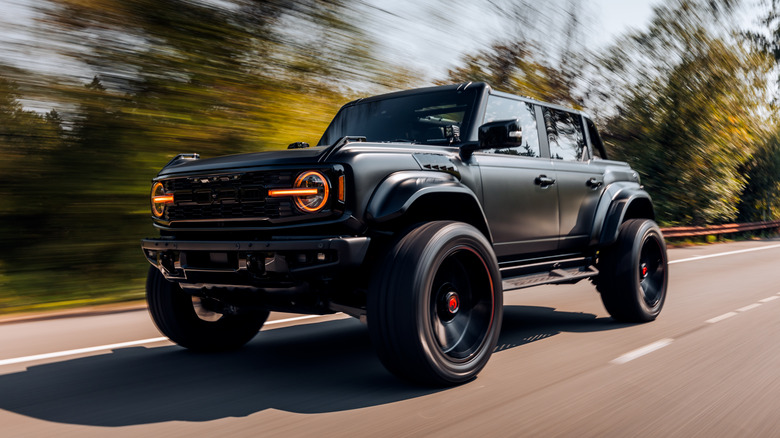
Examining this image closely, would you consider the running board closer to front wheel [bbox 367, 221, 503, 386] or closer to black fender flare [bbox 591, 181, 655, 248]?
black fender flare [bbox 591, 181, 655, 248]

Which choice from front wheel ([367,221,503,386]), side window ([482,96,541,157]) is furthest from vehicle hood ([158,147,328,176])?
side window ([482,96,541,157])

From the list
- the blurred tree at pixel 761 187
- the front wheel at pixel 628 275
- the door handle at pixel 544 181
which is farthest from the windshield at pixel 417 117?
the blurred tree at pixel 761 187

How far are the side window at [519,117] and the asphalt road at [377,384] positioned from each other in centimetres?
146

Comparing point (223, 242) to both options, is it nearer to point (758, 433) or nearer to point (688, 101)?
point (758, 433)

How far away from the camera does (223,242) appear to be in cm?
382

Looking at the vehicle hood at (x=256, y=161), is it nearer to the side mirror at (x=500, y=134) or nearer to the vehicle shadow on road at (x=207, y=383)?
the side mirror at (x=500, y=134)

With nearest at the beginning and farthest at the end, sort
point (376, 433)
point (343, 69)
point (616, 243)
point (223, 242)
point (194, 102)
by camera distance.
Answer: point (376, 433), point (223, 242), point (616, 243), point (194, 102), point (343, 69)

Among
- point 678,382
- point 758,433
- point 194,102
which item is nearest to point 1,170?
point 194,102

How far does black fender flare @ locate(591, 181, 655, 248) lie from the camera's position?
5.91 m

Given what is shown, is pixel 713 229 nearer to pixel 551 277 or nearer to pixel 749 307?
pixel 749 307

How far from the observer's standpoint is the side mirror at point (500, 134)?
434 cm

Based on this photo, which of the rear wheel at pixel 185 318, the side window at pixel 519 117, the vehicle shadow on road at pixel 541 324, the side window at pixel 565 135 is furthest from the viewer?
the side window at pixel 565 135

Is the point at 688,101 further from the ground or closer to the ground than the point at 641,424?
further from the ground

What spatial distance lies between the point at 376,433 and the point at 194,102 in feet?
22.0
